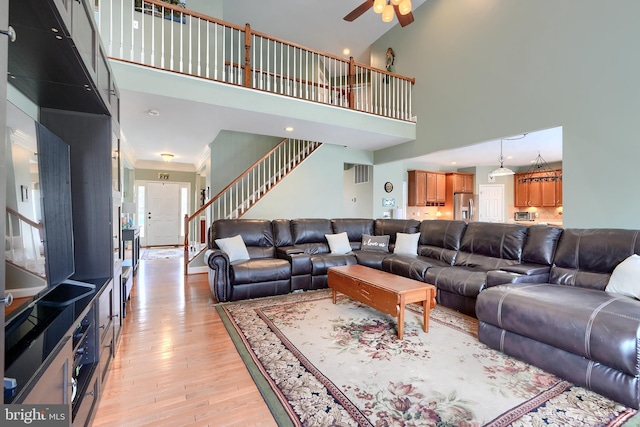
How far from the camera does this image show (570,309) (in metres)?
1.98

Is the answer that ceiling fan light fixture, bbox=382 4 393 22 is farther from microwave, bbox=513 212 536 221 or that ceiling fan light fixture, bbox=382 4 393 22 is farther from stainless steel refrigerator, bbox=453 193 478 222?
microwave, bbox=513 212 536 221

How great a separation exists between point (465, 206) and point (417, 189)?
5.48ft

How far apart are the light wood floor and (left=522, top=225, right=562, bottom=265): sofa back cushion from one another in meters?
3.19

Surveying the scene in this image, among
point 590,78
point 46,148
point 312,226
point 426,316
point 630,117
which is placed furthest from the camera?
point 312,226

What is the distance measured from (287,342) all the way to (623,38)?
4.77 meters

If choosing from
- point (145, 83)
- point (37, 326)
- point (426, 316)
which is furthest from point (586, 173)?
point (145, 83)

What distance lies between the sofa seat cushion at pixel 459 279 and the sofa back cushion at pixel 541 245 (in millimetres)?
552

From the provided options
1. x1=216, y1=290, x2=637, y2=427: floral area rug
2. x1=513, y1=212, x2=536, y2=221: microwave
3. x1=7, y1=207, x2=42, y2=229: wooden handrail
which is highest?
x1=7, y1=207, x2=42, y2=229: wooden handrail

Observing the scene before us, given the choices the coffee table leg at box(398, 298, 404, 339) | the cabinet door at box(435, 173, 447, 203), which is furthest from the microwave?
the coffee table leg at box(398, 298, 404, 339)

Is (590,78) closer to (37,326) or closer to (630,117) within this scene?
(630,117)

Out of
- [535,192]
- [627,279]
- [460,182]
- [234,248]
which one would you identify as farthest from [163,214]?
[535,192]

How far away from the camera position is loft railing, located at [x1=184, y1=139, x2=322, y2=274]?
228 inches

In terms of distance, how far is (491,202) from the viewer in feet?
28.8

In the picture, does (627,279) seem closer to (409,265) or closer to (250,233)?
(409,265)
